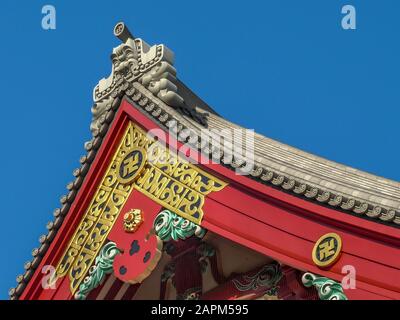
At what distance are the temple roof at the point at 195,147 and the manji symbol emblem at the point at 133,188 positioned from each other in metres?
0.28

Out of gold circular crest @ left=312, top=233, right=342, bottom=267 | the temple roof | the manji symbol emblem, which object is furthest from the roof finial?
gold circular crest @ left=312, top=233, right=342, bottom=267

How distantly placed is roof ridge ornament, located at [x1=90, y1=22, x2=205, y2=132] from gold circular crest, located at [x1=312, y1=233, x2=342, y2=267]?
10.2ft

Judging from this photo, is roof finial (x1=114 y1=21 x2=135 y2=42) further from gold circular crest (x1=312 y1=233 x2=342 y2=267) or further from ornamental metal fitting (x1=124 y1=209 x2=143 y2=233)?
gold circular crest (x1=312 y1=233 x2=342 y2=267)

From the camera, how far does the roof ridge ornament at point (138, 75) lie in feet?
47.1

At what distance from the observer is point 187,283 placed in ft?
45.1

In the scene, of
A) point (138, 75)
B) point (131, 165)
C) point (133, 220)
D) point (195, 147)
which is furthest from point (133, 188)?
point (138, 75)

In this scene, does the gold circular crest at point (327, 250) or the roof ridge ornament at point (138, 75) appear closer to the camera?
the gold circular crest at point (327, 250)

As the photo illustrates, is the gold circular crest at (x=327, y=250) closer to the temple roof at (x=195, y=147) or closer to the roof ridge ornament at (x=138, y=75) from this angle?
the temple roof at (x=195, y=147)

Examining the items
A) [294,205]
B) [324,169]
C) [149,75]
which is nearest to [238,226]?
[294,205]

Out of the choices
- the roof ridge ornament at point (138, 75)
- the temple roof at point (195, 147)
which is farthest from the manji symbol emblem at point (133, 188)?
the roof ridge ornament at point (138, 75)

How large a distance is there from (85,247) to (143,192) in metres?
0.95

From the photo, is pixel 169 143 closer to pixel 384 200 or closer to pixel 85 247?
pixel 85 247

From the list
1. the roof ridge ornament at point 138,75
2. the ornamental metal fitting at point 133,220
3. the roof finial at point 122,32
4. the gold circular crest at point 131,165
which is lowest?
the ornamental metal fitting at point 133,220

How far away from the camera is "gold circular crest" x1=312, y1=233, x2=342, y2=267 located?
1171 centimetres
